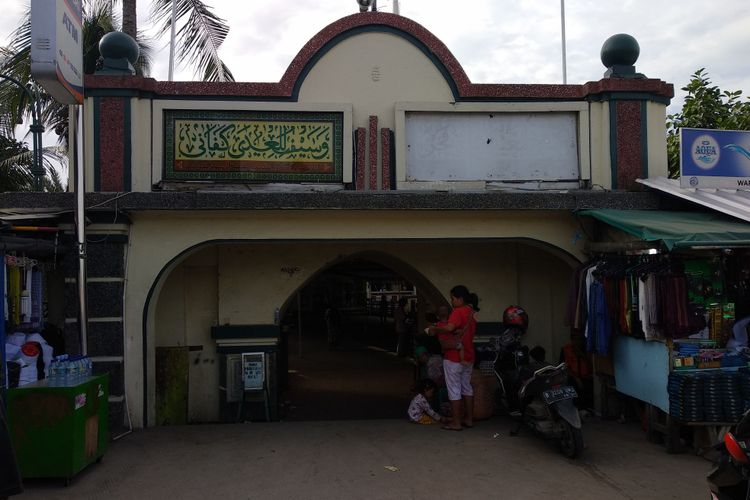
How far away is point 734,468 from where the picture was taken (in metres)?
3.68

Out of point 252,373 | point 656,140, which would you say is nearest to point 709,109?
point 656,140

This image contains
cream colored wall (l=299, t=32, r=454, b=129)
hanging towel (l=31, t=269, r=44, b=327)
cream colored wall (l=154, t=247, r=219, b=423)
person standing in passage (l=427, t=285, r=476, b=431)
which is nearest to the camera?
hanging towel (l=31, t=269, r=44, b=327)

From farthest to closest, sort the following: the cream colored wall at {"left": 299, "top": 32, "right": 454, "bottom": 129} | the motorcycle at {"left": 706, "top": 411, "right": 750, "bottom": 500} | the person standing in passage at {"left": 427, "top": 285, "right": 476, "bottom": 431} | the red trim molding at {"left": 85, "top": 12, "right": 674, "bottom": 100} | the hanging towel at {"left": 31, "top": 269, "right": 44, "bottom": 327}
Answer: the cream colored wall at {"left": 299, "top": 32, "right": 454, "bottom": 129}
the red trim molding at {"left": 85, "top": 12, "right": 674, "bottom": 100}
the person standing in passage at {"left": 427, "top": 285, "right": 476, "bottom": 431}
the hanging towel at {"left": 31, "top": 269, "right": 44, "bottom": 327}
the motorcycle at {"left": 706, "top": 411, "right": 750, "bottom": 500}

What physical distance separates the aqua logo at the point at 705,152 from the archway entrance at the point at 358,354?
3.79 meters

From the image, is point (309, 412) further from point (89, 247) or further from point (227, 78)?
point (227, 78)

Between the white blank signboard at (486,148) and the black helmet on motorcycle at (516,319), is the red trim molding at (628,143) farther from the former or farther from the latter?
the black helmet on motorcycle at (516,319)

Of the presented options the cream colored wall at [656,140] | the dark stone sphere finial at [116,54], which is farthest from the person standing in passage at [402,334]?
the dark stone sphere finial at [116,54]

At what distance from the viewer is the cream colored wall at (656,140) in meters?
8.16

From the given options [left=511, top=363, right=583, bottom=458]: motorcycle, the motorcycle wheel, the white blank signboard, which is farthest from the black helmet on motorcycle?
the white blank signboard

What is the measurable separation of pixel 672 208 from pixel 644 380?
91.8 inches

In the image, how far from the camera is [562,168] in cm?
820

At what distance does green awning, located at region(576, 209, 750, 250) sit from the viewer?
5.79 meters

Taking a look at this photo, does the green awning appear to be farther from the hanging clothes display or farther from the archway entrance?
the archway entrance

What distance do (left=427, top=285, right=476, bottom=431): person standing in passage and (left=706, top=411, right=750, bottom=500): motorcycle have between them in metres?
3.42
